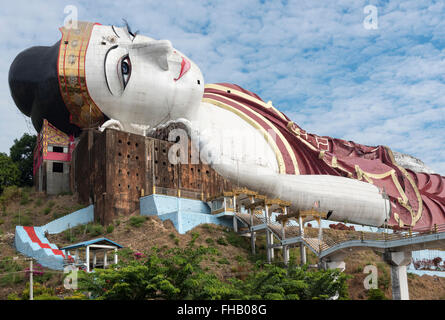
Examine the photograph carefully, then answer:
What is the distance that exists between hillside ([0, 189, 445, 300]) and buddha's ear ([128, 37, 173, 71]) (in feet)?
32.9

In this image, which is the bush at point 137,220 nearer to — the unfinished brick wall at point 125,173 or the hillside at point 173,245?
the hillside at point 173,245

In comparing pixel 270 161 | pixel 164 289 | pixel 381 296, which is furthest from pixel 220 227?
pixel 164 289

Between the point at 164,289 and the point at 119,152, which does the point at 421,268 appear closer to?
the point at 119,152

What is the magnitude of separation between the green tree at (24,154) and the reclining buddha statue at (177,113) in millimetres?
5229

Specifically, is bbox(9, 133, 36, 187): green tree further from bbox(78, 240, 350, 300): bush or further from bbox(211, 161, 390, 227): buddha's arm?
bbox(78, 240, 350, 300): bush

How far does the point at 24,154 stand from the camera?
4916 centimetres

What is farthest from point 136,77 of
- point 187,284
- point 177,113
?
point 187,284

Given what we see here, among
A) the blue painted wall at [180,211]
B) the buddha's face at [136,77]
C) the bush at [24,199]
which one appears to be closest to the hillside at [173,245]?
the blue painted wall at [180,211]

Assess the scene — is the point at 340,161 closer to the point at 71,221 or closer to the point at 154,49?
the point at 154,49

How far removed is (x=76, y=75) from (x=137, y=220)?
415 inches

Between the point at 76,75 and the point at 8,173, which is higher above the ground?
the point at 76,75

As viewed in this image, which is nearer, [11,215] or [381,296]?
[381,296]
